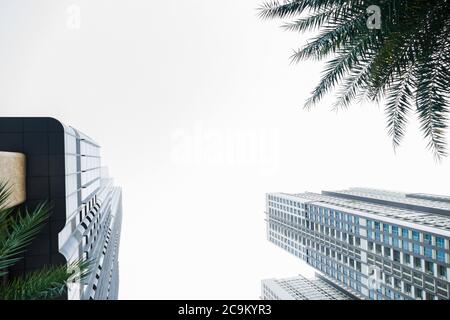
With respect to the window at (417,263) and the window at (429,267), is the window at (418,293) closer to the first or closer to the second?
the window at (417,263)

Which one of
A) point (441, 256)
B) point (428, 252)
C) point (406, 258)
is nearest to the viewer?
point (441, 256)

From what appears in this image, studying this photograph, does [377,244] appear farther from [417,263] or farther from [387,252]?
[417,263]

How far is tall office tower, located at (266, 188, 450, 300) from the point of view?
48.2 metres

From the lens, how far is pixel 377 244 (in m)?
60.0

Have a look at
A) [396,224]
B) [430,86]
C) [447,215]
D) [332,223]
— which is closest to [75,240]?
[430,86]

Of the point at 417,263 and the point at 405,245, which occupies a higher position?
the point at 405,245

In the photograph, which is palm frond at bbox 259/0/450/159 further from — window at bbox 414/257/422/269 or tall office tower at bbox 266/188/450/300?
window at bbox 414/257/422/269

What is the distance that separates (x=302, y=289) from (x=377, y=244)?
55883 mm

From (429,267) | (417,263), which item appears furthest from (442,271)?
(417,263)

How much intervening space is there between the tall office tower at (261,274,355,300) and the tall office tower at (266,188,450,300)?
55.7ft

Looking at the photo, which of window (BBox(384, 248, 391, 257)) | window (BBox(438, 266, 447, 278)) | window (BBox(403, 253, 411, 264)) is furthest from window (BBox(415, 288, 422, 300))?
window (BBox(384, 248, 391, 257))

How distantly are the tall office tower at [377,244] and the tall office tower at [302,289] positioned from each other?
16984mm
